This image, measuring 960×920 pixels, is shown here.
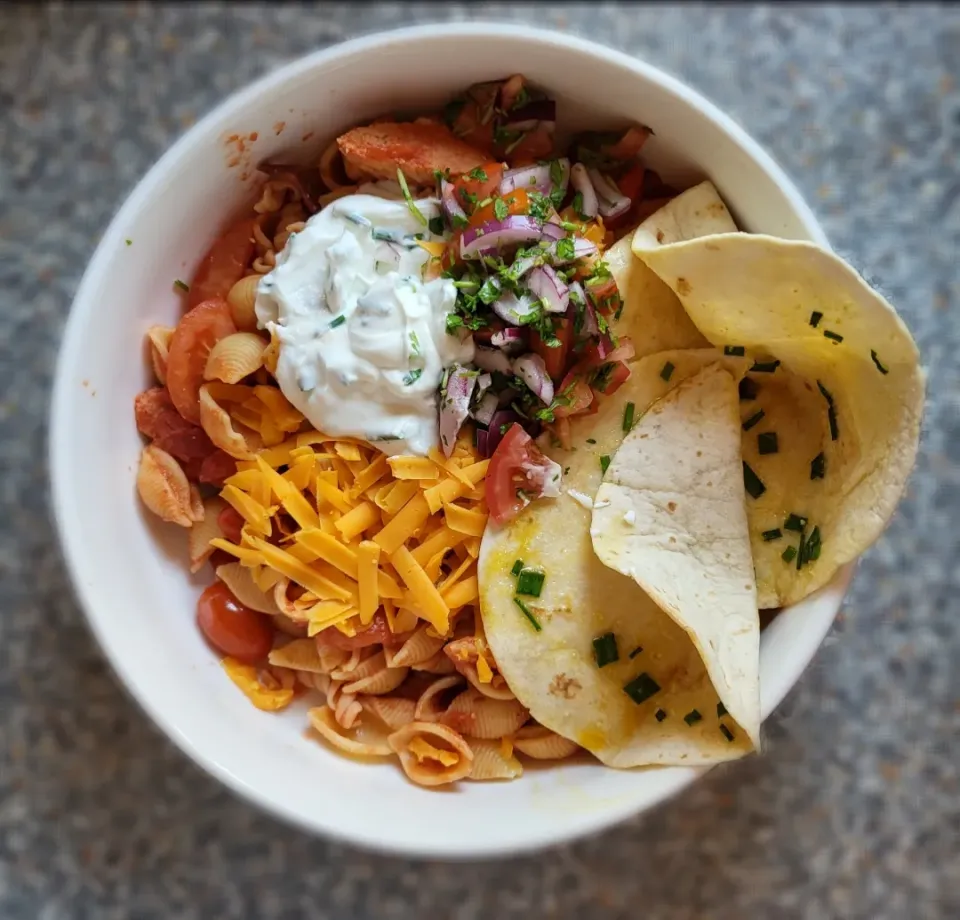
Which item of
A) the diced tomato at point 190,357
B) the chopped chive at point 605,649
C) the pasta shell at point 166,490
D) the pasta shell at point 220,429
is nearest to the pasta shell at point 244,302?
the diced tomato at point 190,357

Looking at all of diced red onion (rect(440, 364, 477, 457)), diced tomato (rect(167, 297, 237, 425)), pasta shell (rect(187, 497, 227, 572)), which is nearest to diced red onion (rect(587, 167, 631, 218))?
diced red onion (rect(440, 364, 477, 457))

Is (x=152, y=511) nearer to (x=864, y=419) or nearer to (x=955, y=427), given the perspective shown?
(x=864, y=419)

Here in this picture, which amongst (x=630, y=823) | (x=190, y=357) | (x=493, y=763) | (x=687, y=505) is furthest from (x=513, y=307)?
(x=630, y=823)

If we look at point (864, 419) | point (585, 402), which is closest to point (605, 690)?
point (585, 402)

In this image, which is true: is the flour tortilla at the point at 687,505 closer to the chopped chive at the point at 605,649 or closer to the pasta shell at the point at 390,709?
the chopped chive at the point at 605,649

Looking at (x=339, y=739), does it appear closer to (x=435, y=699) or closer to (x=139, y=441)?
(x=435, y=699)
